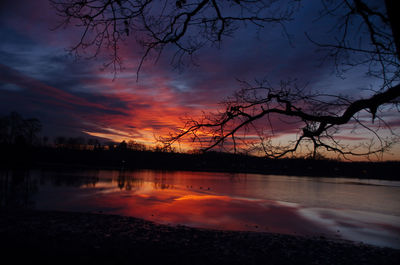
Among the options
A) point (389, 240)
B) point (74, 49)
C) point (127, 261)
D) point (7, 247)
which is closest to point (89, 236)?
point (7, 247)

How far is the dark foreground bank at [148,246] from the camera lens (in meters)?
7.16

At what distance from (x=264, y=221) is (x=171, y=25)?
14.2 metres

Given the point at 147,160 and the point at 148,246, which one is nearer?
the point at 148,246

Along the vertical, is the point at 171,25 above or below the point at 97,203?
above

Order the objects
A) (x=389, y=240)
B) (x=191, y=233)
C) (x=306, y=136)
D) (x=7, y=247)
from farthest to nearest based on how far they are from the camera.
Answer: (x=389, y=240) → (x=191, y=233) → (x=7, y=247) → (x=306, y=136)

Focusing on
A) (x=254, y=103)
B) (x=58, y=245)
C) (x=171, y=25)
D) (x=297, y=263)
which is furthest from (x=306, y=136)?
(x=58, y=245)

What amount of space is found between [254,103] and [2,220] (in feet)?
39.7

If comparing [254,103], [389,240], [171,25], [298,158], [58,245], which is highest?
[171,25]

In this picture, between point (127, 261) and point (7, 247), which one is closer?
point (127, 261)

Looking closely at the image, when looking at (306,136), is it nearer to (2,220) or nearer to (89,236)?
(89,236)

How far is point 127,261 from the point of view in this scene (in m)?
6.84

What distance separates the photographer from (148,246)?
855 cm

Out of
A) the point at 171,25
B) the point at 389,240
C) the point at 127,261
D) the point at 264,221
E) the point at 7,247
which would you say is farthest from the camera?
the point at 264,221

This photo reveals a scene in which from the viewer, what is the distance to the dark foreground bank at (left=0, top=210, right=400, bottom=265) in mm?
7156
